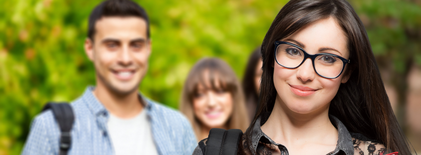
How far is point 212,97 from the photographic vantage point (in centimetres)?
420

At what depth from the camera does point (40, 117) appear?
296 cm

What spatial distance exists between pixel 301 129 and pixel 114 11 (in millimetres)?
A: 2042

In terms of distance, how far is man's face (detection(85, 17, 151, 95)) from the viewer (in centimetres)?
326

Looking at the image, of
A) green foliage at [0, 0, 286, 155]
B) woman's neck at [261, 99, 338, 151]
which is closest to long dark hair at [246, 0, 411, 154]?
woman's neck at [261, 99, 338, 151]

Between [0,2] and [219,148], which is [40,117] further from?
[0,2]

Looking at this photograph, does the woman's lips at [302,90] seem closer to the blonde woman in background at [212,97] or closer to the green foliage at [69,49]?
the blonde woman in background at [212,97]

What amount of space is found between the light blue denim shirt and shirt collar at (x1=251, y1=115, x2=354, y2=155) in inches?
55.6

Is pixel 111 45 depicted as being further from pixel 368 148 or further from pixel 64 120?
pixel 368 148

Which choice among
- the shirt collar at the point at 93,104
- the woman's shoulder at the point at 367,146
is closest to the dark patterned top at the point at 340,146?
the woman's shoulder at the point at 367,146

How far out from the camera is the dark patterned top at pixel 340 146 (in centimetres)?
175

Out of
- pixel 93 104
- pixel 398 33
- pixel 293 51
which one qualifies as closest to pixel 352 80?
pixel 293 51

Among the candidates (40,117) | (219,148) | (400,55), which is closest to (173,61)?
(40,117)

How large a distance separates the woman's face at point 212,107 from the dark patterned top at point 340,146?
7.75ft

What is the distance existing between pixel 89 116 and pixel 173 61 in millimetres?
1884
